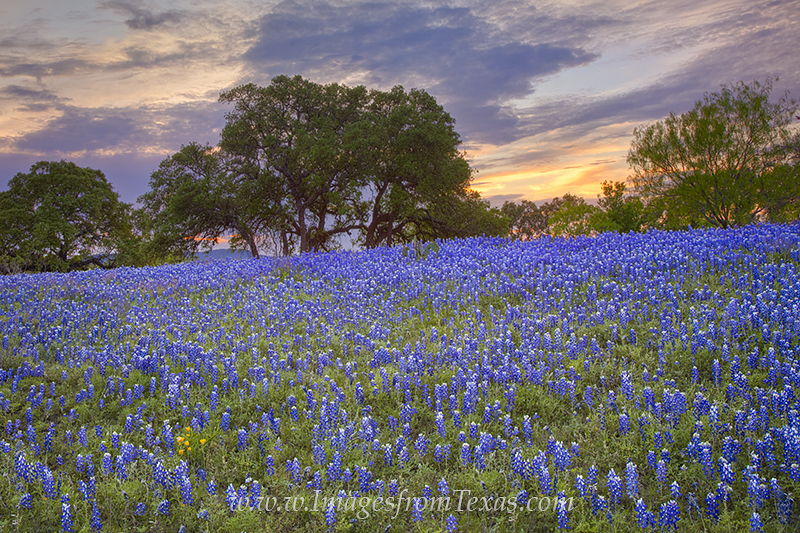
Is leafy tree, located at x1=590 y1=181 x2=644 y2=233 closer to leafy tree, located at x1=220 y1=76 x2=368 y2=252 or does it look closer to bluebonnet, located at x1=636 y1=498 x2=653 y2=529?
leafy tree, located at x1=220 y1=76 x2=368 y2=252

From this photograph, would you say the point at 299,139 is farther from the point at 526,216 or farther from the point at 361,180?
the point at 526,216

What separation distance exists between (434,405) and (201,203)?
106 feet

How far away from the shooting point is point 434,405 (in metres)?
5.32

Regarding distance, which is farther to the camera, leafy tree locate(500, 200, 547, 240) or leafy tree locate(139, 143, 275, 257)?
leafy tree locate(500, 200, 547, 240)

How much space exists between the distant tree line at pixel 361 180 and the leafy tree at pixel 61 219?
145 millimetres

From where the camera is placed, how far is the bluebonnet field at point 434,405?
381 centimetres

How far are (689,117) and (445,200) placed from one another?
20.3 m

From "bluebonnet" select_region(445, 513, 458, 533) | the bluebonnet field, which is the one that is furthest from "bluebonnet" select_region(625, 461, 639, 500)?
"bluebonnet" select_region(445, 513, 458, 533)

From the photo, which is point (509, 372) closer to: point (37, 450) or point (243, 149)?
point (37, 450)

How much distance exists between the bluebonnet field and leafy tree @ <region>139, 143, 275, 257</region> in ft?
83.9

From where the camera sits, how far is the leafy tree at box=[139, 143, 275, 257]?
33.8 m

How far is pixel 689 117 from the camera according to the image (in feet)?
120

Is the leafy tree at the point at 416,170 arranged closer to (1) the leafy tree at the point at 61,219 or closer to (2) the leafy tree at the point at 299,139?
(2) the leafy tree at the point at 299,139

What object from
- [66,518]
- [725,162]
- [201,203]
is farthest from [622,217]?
[66,518]
